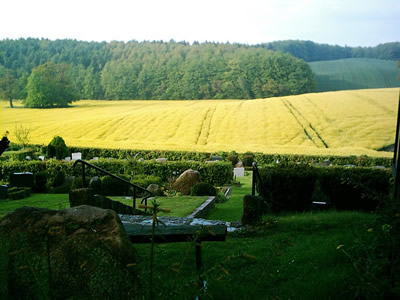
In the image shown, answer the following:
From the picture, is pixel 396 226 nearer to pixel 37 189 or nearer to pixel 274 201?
pixel 274 201

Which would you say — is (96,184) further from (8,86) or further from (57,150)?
(8,86)

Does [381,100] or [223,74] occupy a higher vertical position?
[223,74]

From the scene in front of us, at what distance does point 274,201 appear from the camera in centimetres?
880

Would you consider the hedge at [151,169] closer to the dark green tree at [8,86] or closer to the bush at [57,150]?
the bush at [57,150]

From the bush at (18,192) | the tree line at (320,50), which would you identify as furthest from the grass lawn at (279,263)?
the tree line at (320,50)

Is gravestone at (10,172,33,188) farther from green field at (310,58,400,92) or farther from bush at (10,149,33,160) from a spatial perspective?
green field at (310,58,400,92)

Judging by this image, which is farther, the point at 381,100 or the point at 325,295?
the point at 381,100

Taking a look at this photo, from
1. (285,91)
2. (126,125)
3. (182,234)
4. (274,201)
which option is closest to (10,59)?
(126,125)

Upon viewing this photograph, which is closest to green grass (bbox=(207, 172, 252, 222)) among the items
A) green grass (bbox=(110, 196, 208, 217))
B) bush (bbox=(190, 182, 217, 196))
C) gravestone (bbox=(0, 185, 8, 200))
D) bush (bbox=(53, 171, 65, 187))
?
green grass (bbox=(110, 196, 208, 217))

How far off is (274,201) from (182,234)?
590cm

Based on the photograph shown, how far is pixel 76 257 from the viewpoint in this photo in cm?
240

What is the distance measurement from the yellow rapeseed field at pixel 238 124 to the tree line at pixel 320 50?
24389mm

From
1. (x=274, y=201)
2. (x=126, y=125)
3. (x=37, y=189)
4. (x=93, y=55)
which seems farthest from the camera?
(x=93, y=55)

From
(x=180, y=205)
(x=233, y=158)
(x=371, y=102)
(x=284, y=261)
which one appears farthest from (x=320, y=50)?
(x=284, y=261)
